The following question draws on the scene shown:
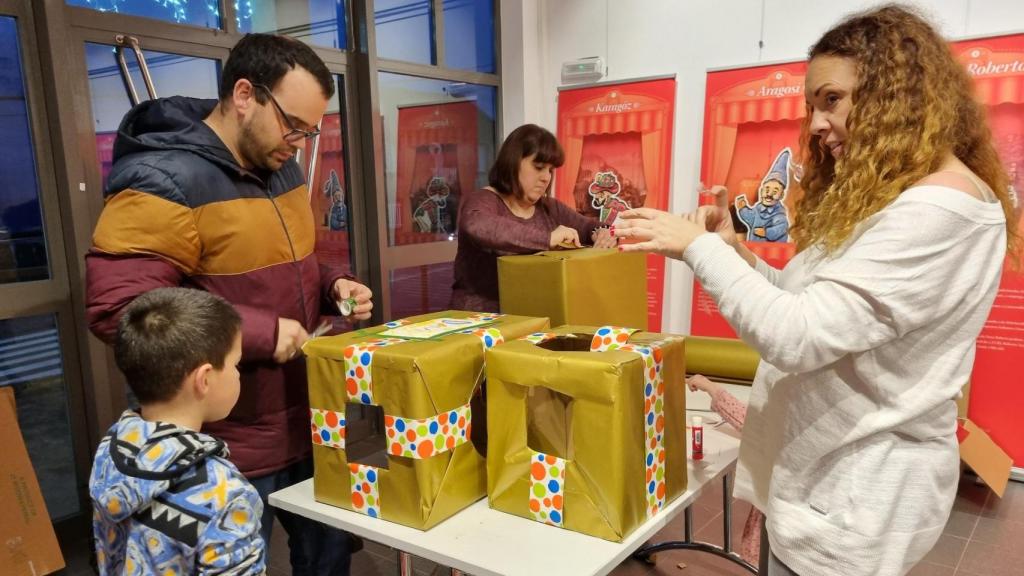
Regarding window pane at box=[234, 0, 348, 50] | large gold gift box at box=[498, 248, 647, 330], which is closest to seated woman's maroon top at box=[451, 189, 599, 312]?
large gold gift box at box=[498, 248, 647, 330]

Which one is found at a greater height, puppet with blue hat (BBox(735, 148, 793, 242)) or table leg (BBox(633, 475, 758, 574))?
puppet with blue hat (BBox(735, 148, 793, 242))

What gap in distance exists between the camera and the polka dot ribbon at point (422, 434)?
1.24 metres

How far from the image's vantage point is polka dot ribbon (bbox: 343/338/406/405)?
1.29m

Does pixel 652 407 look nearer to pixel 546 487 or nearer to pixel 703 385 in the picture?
pixel 546 487

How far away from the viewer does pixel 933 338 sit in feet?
3.52

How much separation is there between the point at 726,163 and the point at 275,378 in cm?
266

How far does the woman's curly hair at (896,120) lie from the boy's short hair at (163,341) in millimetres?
1077

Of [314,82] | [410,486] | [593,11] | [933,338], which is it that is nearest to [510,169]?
[314,82]

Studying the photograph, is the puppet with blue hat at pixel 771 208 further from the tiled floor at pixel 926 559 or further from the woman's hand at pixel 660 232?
the woman's hand at pixel 660 232

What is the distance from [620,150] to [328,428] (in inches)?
113

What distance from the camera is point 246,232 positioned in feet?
4.93

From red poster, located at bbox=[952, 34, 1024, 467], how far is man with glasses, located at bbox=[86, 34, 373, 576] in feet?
8.98

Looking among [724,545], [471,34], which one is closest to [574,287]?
[724,545]

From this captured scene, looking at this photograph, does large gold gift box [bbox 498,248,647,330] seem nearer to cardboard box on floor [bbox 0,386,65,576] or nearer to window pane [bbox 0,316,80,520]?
cardboard box on floor [bbox 0,386,65,576]
